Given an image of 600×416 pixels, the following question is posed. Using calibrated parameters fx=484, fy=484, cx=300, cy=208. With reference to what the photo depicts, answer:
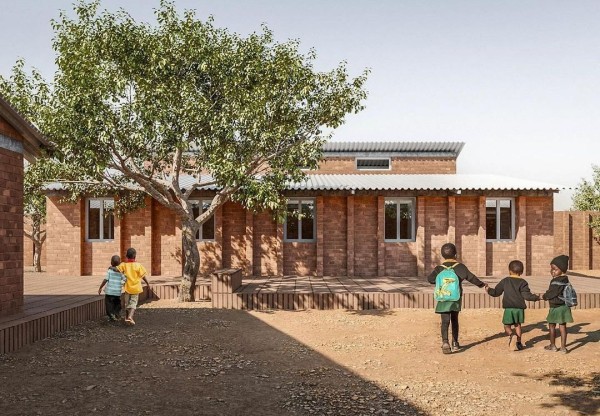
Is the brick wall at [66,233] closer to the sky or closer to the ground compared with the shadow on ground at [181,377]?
closer to the sky

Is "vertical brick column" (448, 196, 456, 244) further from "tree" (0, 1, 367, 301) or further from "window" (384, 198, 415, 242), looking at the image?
"tree" (0, 1, 367, 301)

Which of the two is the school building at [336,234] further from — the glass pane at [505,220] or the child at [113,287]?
the child at [113,287]

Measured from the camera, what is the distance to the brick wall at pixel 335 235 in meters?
16.7

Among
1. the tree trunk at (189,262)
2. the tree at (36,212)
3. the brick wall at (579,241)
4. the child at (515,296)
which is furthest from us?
the brick wall at (579,241)

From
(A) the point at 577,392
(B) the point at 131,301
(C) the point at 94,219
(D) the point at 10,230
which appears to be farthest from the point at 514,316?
(C) the point at 94,219

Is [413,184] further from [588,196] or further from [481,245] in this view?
[588,196]

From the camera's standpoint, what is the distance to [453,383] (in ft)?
20.0

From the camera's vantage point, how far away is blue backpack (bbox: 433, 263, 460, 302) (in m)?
7.52

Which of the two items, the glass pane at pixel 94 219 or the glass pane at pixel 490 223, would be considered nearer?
the glass pane at pixel 94 219

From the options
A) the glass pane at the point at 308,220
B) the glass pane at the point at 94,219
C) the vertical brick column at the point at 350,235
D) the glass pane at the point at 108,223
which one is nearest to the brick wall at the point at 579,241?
the vertical brick column at the point at 350,235

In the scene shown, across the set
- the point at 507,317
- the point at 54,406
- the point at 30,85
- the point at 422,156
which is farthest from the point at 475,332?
the point at 422,156

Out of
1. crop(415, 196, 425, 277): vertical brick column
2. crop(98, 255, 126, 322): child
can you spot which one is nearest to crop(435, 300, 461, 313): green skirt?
crop(98, 255, 126, 322): child

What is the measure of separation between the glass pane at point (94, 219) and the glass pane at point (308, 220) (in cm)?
707

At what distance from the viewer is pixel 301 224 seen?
16984mm
